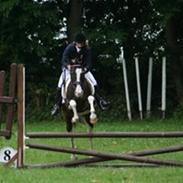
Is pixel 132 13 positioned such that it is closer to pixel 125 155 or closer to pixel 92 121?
pixel 92 121

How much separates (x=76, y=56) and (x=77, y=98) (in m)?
0.92

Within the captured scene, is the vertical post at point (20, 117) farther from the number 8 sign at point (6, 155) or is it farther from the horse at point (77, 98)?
the horse at point (77, 98)

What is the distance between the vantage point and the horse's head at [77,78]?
15.0 meters

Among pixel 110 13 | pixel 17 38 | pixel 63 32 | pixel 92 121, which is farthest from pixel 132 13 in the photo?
pixel 92 121

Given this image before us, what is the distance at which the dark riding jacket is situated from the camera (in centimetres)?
1492

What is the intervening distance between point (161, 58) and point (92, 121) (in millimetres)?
11284

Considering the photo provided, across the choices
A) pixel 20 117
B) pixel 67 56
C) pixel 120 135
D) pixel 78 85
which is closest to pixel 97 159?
pixel 120 135

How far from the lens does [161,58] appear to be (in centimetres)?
2569

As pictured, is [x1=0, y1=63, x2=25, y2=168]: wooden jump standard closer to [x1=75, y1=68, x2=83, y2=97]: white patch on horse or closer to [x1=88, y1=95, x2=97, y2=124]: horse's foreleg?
[x1=88, y1=95, x2=97, y2=124]: horse's foreleg

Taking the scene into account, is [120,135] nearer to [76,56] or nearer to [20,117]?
→ [20,117]

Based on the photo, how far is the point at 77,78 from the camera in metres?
15.1

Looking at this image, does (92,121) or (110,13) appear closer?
(92,121)

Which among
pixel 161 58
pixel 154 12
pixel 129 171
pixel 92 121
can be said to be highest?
pixel 154 12

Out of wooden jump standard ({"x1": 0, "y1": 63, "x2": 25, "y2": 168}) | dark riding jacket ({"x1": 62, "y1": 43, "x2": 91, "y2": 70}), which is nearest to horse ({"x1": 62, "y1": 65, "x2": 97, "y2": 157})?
dark riding jacket ({"x1": 62, "y1": 43, "x2": 91, "y2": 70})
